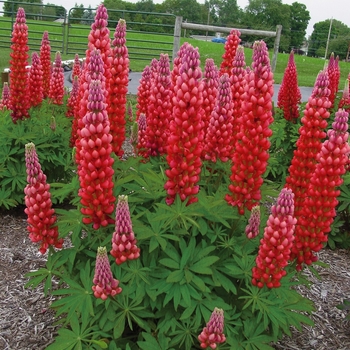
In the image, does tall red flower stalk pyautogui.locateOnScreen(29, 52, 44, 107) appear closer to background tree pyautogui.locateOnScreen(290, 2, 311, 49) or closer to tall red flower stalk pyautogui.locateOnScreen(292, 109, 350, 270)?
tall red flower stalk pyautogui.locateOnScreen(292, 109, 350, 270)

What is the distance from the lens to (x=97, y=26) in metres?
3.31

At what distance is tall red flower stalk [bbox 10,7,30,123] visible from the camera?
5.38m

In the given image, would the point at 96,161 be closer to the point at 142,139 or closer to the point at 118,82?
the point at 118,82

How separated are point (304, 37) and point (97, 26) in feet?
286

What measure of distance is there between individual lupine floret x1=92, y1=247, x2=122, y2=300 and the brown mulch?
1.32 meters

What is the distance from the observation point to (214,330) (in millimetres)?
2398

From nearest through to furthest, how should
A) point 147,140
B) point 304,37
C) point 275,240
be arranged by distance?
1. point 275,240
2. point 147,140
3. point 304,37

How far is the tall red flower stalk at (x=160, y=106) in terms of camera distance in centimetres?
337

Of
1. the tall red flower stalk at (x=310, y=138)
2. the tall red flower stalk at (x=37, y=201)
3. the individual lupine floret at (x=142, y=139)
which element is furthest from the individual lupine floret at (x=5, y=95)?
the tall red flower stalk at (x=310, y=138)

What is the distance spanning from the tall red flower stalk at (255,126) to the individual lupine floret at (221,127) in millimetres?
268

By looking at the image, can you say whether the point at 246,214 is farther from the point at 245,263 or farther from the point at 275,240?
the point at 275,240

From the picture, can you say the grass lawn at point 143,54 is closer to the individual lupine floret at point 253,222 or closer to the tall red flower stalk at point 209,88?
the tall red flower stalk at point 209,88

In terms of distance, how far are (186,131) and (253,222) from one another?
2.25 feet

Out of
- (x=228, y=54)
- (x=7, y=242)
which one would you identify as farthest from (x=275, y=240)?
(x=7, y=242)
